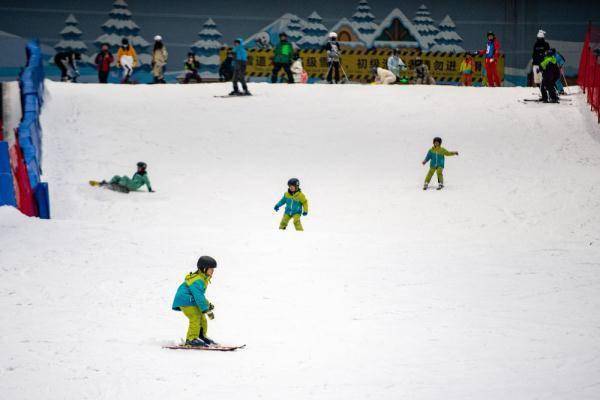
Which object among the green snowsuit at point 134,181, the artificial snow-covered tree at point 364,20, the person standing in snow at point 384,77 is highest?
the artificial snow-covered tree at point 364,20

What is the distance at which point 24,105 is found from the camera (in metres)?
20.8

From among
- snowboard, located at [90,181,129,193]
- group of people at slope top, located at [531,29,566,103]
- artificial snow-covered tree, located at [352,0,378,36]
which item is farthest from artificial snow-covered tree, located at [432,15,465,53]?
snowboard, located at [90,181,129,193]

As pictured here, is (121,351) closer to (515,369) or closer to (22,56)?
(515,369)

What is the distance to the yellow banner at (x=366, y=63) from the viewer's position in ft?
105

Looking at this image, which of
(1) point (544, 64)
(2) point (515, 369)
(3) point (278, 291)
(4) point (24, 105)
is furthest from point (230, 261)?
(1) point (544, 64)

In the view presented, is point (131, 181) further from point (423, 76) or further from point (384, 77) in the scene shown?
point (423, 76)

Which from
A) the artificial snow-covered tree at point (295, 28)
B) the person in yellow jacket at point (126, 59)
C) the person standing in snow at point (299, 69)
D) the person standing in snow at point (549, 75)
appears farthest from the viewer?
the artificial snow-covered tree at point (295, 28)

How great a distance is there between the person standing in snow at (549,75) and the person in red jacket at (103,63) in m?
12.0

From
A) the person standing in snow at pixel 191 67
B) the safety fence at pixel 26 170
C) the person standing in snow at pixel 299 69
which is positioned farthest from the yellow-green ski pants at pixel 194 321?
the person standing in snow at pixel 191 67

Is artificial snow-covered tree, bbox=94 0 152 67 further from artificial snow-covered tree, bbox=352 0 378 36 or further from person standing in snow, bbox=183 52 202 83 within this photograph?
artificial snow-covered tree, bbox=352 0 378 36

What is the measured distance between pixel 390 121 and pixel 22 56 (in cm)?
1294

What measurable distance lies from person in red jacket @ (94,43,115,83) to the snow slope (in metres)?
4.97

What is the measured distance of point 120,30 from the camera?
1280 inches

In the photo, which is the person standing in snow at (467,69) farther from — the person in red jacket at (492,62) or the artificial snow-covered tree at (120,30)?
the artificial snow-covered tree at (120,30)
